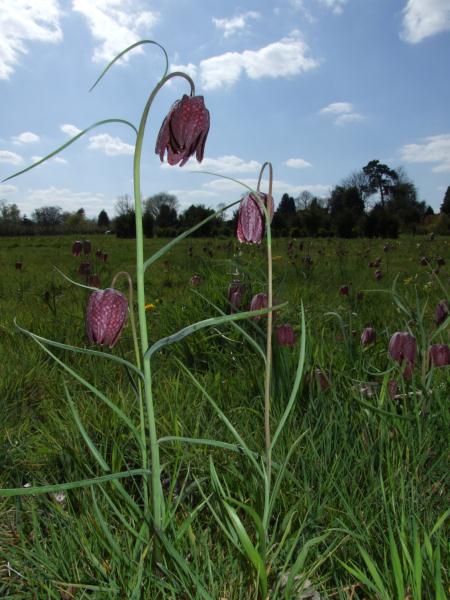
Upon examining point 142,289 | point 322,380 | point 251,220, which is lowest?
point 322,380

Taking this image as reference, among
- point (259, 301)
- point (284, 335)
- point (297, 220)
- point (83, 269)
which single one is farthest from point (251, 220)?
point (297, 220)

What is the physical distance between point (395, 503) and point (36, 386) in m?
1.37

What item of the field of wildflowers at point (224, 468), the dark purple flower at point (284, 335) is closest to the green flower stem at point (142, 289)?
the field of wildflowers at point (224, 468)

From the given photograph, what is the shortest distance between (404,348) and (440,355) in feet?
0.56

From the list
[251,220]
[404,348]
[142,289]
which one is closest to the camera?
[142,289]

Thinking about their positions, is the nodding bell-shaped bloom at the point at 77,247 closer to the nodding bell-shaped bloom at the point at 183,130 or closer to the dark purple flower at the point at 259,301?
the dark purple flower at the point at 259,301

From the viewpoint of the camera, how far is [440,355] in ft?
5.27

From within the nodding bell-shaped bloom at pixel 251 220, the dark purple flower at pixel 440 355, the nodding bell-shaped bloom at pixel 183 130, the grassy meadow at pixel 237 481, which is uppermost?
the nodding bell-shaped bloom at pixel 183 130

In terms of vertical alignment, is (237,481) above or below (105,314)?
below

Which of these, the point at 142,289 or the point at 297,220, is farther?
the point at 297,220

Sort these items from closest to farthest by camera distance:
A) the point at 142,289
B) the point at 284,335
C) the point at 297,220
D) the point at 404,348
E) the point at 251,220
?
Result: the point at 142,289 < the point at 251,220 < the point at 404,348 < the point at 284,335 < the point at 297,220

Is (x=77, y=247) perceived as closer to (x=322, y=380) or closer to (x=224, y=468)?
(x=322, y=380)

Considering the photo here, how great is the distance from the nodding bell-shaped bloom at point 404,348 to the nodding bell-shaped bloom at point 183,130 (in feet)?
2.76

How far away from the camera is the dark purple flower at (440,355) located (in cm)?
159
